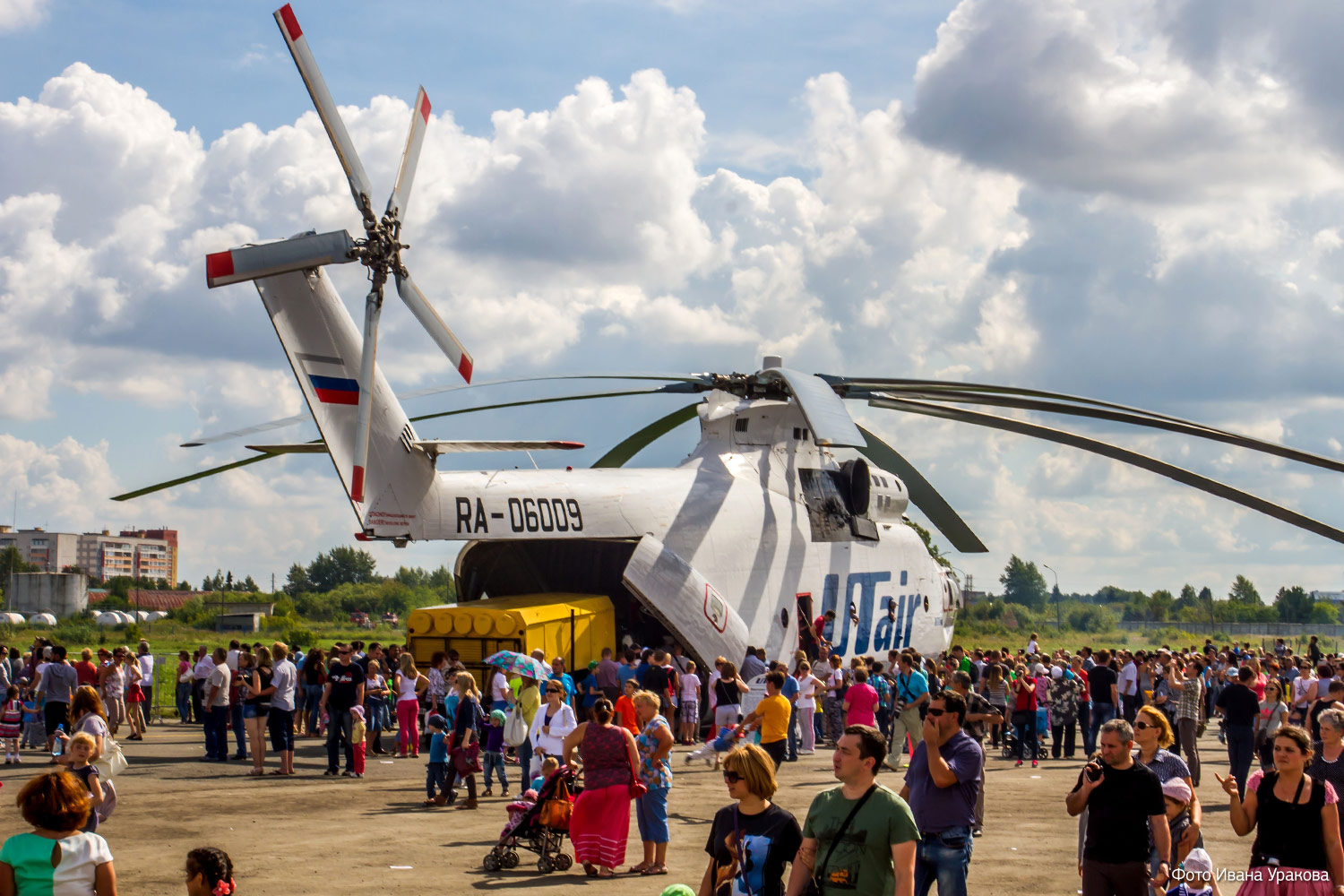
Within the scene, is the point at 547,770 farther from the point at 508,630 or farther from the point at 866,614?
the point at 866,614

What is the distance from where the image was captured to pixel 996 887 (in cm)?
905

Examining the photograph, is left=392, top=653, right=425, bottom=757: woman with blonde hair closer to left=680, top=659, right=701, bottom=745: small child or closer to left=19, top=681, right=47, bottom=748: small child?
left=680, top=659, right=701, bottom=745: small child

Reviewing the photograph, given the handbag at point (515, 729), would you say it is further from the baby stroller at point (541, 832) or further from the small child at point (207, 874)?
the small child at point (207, 874)

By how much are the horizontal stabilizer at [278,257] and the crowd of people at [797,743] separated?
4679mm

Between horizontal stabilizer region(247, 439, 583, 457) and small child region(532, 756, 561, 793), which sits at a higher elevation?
horizontal stabilizer region(247, 439, 583, 457)

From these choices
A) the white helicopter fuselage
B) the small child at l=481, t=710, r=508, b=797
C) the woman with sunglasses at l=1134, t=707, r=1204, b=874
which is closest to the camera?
the woman with sunglasses at l=1134, t=707, r=1204, b=874

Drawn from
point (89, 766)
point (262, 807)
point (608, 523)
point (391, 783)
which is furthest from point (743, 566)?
point (89, 766)

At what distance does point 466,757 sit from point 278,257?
5.84 meters

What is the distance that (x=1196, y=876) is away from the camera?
6.69 m

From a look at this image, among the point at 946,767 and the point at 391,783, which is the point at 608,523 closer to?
the point at 391,783

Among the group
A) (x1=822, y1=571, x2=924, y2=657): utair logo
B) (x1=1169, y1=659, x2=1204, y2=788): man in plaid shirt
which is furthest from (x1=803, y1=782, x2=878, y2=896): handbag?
(x1=822, y1=571, x2=924, y2=657): utair logo

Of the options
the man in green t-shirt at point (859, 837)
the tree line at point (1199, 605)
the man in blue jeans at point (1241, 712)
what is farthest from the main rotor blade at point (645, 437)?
the tree line at point (1199, 605)

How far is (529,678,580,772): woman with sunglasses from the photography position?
1164 centimetres

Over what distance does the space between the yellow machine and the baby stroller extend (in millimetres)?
6279
